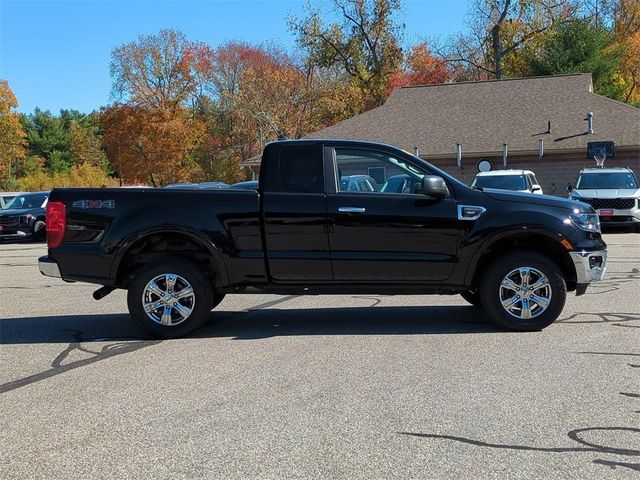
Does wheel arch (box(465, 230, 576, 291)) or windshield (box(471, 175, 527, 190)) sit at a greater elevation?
windshield (box(471, 175, 527, 190))

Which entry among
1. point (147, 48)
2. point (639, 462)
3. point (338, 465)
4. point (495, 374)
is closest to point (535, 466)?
point (639, 462)

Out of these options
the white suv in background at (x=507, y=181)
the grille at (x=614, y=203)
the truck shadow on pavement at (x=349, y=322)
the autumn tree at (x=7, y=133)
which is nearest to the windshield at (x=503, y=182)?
the white suv in background at (x=507, y=181)

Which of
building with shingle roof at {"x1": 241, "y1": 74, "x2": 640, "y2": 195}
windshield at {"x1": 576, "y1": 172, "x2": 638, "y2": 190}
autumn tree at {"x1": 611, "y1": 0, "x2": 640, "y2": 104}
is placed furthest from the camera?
autumn tree at {"x1": 611, "y1": 0, "x2": 640, "y2": 104}

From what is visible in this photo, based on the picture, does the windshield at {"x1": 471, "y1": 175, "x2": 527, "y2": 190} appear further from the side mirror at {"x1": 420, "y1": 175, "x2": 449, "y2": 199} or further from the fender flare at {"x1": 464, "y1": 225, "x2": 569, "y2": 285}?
the side mirror at {"x1": 420, "y1": 175, "x2": 449, "y2": 199}

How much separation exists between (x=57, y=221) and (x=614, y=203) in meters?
17.5

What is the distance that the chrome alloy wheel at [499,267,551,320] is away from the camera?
23.4 feet

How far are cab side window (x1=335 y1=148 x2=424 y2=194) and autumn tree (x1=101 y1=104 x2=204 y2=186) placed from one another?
43.3 metres

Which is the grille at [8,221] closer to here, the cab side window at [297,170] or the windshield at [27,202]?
the windshield at [27,202]

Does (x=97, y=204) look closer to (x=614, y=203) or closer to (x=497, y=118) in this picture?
(x=614, y=203)

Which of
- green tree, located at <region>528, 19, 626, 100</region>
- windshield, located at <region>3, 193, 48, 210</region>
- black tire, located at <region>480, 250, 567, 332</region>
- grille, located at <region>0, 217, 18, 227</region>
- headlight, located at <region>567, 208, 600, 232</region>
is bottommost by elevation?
black tire, located at <region>480, 250, 567, 332</region>

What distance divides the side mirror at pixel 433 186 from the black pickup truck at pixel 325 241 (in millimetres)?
36

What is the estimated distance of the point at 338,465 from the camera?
3822 millimetres

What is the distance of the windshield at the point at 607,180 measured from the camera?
21375mm

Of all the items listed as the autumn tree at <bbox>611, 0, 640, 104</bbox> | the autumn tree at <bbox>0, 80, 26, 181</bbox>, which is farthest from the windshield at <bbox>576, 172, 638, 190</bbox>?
the autumn tree at <bbox>0, 80, 26, 181</bbox>
